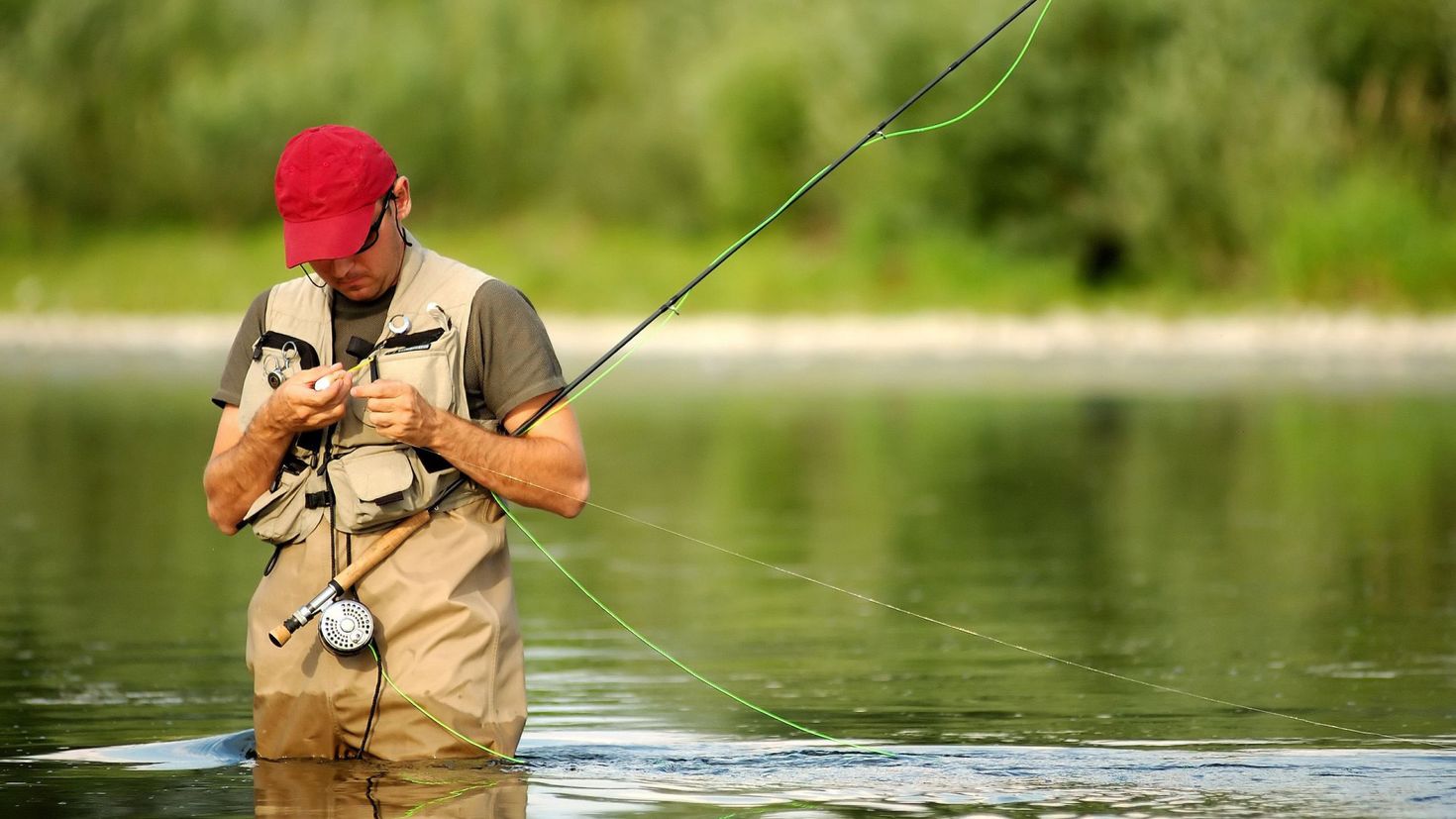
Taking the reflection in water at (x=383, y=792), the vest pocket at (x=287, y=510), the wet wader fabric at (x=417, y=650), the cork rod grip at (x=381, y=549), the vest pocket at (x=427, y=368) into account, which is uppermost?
the vest pocket at (x=427, y=368)

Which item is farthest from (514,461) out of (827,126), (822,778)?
(827,126)

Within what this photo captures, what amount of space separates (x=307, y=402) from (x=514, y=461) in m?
0.40

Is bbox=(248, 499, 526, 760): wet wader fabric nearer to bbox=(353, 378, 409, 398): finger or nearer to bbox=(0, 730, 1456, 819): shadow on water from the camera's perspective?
bbox=(0, 730, 1456, 819): shadow on water

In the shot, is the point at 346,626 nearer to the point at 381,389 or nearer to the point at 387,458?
the point at 387,458

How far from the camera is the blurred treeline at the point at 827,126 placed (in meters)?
24.4

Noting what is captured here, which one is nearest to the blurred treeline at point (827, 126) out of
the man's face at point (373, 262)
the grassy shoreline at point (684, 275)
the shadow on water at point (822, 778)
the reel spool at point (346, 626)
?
the grassy shoreline at point (684, 275)

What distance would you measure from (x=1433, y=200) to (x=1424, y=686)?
18.5 m

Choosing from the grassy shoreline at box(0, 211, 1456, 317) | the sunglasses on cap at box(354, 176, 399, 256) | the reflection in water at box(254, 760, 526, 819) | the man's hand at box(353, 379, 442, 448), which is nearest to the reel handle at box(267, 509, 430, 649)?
the man's hand at box(353, 379, 442, 448)

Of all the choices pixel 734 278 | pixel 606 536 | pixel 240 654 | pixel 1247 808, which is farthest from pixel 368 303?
pixel 734 278

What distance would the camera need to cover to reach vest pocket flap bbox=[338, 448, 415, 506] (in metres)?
4.27

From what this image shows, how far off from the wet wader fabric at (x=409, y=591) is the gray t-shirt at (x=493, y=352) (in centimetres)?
3

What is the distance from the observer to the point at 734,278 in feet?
89.6

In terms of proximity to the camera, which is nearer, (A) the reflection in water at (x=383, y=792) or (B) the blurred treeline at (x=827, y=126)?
(A) the reflection in water at (x=383, y=792)

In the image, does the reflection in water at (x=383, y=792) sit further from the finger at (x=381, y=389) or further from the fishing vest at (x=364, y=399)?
the finger at (x=381, y=389)
